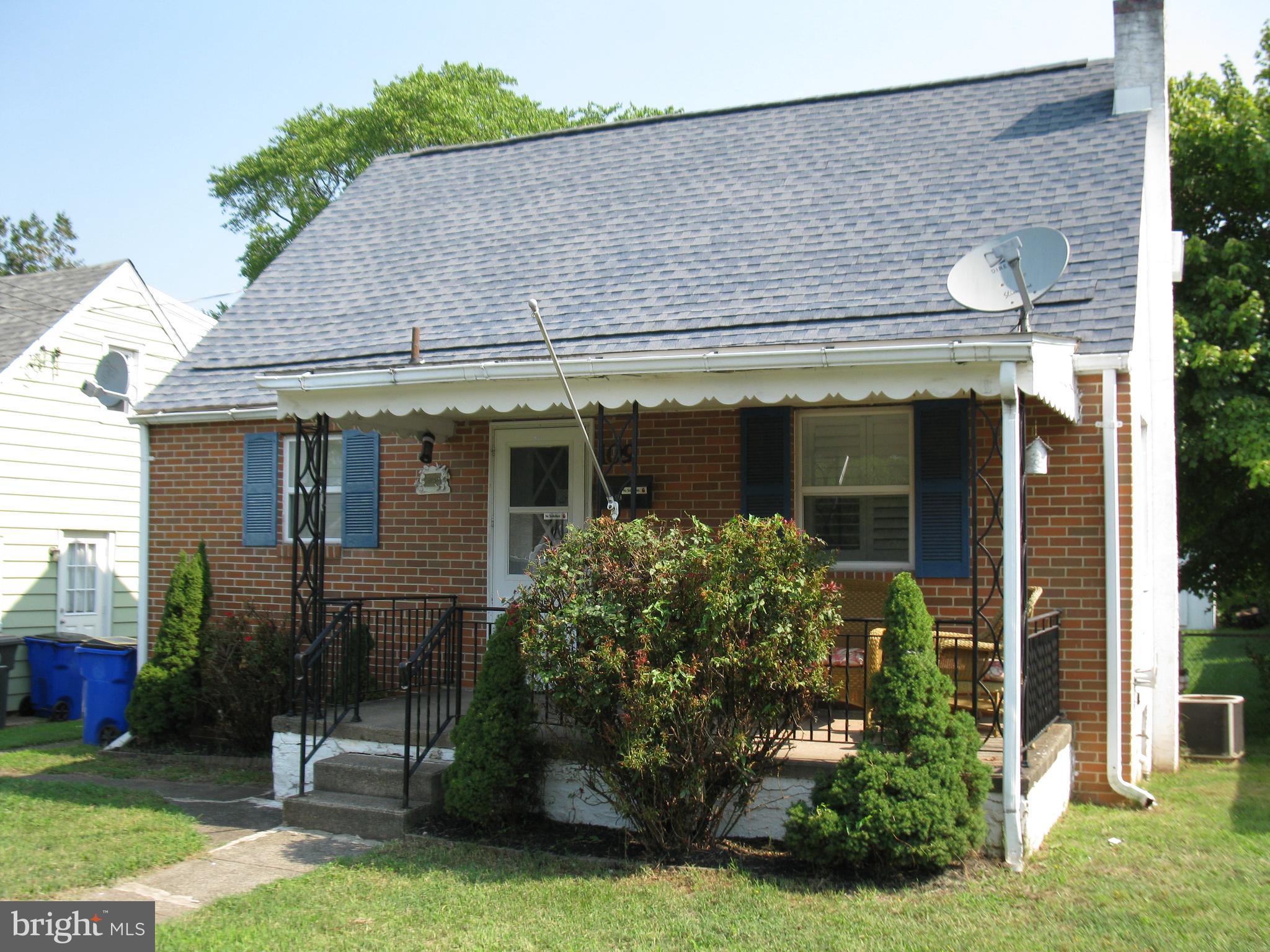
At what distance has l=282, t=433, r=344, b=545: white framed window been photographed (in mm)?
10039

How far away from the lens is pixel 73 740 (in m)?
10.6

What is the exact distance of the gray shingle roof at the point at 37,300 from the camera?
1376cm

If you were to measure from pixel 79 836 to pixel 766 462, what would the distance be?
5.19 m

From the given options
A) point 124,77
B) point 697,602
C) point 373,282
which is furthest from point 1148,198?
point 124,77

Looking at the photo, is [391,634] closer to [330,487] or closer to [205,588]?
[330,487]

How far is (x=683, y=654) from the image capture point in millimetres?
5652

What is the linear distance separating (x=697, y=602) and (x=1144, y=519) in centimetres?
486

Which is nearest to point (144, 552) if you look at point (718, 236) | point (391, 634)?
point (391, 634)

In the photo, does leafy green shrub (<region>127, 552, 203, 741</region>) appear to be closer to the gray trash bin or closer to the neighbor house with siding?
the gray trash bin

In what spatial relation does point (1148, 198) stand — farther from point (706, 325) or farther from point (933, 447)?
point (706, 325)

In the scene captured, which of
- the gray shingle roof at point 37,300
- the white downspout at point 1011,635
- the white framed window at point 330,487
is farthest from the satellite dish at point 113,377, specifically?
the white downspout at point 1011,635

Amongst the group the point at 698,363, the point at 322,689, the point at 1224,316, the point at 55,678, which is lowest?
the point at 55,678

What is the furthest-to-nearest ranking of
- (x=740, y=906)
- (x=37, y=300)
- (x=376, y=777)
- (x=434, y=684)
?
(x=37, y=300)
(x=434, y=684)
(x=376, y=777)
(x=740, y=906)

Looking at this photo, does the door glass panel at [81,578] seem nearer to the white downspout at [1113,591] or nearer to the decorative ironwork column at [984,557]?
the decorative ironwork column at [984,557]
